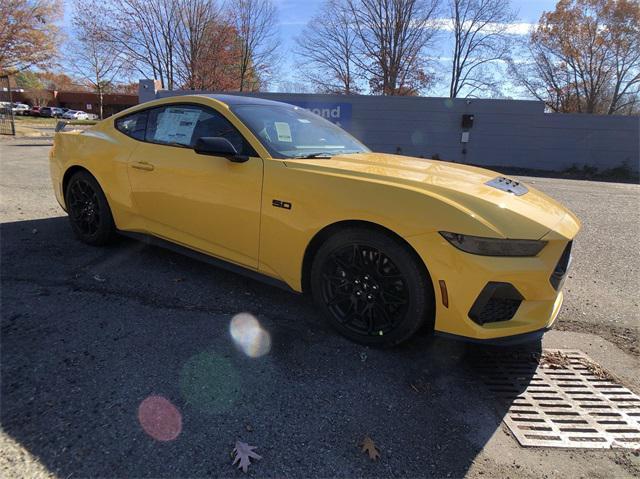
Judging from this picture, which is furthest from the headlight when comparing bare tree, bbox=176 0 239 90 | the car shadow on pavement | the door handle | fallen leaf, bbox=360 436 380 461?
bare tree, bbox=176 0 239 90

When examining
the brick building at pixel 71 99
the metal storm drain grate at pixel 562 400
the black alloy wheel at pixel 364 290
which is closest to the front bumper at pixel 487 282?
the black alloy wheel at pixel 364 290

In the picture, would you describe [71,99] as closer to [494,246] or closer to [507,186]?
[507,186]

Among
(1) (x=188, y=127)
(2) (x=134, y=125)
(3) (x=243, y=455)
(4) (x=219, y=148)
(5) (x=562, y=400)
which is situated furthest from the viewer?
(2) (x=134, y=125)

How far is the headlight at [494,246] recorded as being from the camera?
2297 millimetres

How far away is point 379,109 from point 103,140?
1671 cm

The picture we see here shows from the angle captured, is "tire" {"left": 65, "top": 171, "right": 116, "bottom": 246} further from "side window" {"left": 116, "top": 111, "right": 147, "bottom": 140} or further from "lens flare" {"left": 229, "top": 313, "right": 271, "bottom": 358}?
"lens flare" {"left": 229, "top": 313, "right": 271, "bottom": 358}

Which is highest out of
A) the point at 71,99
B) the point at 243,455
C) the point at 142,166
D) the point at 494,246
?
the point at 71,99

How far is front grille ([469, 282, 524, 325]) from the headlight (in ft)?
0.58

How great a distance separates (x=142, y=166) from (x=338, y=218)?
2.03m

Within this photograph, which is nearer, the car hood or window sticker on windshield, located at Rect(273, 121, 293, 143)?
the car hood

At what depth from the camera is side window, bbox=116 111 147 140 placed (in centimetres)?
391

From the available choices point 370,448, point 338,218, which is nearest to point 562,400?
point 370,448

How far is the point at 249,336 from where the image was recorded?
2887 mm

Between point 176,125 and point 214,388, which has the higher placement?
point 176,125
